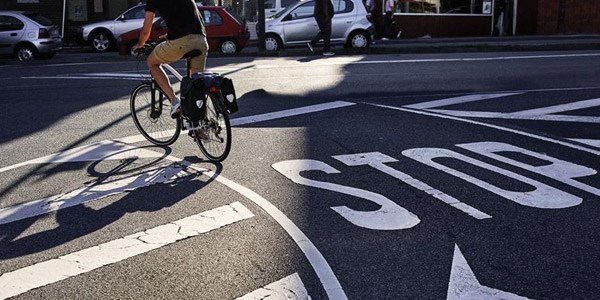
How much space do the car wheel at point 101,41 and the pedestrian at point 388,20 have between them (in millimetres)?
9931

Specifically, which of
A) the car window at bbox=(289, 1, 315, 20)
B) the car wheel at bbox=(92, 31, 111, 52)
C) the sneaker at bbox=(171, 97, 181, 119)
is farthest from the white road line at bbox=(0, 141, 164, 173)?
the car wheel at bbox=(92, 31, 111, 52)

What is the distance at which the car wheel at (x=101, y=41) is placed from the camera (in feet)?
79.2

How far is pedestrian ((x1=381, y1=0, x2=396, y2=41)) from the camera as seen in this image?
26.9 m

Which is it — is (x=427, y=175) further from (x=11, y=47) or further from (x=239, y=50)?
(x=11, y=47)

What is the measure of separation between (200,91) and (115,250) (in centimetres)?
259

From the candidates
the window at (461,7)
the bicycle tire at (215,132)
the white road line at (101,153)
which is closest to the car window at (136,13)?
the window at (461,7)

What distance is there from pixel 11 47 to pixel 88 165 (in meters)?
16.2

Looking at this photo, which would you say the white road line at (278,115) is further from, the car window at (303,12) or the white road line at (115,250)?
the car window at (303,12)

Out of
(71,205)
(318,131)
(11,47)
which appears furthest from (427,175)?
(11,47)

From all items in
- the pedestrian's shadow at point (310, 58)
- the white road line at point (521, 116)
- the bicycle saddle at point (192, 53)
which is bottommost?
the white road line at point (521, 116)

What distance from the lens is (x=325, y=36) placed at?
19.2 m

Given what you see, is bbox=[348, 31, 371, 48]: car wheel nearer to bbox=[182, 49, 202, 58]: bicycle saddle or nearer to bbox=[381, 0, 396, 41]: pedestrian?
bbox=[381, 0, 396, 41]: pedestrian

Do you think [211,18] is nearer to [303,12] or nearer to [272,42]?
[272,42]

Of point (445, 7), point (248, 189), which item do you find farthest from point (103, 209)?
point (445, 7)
